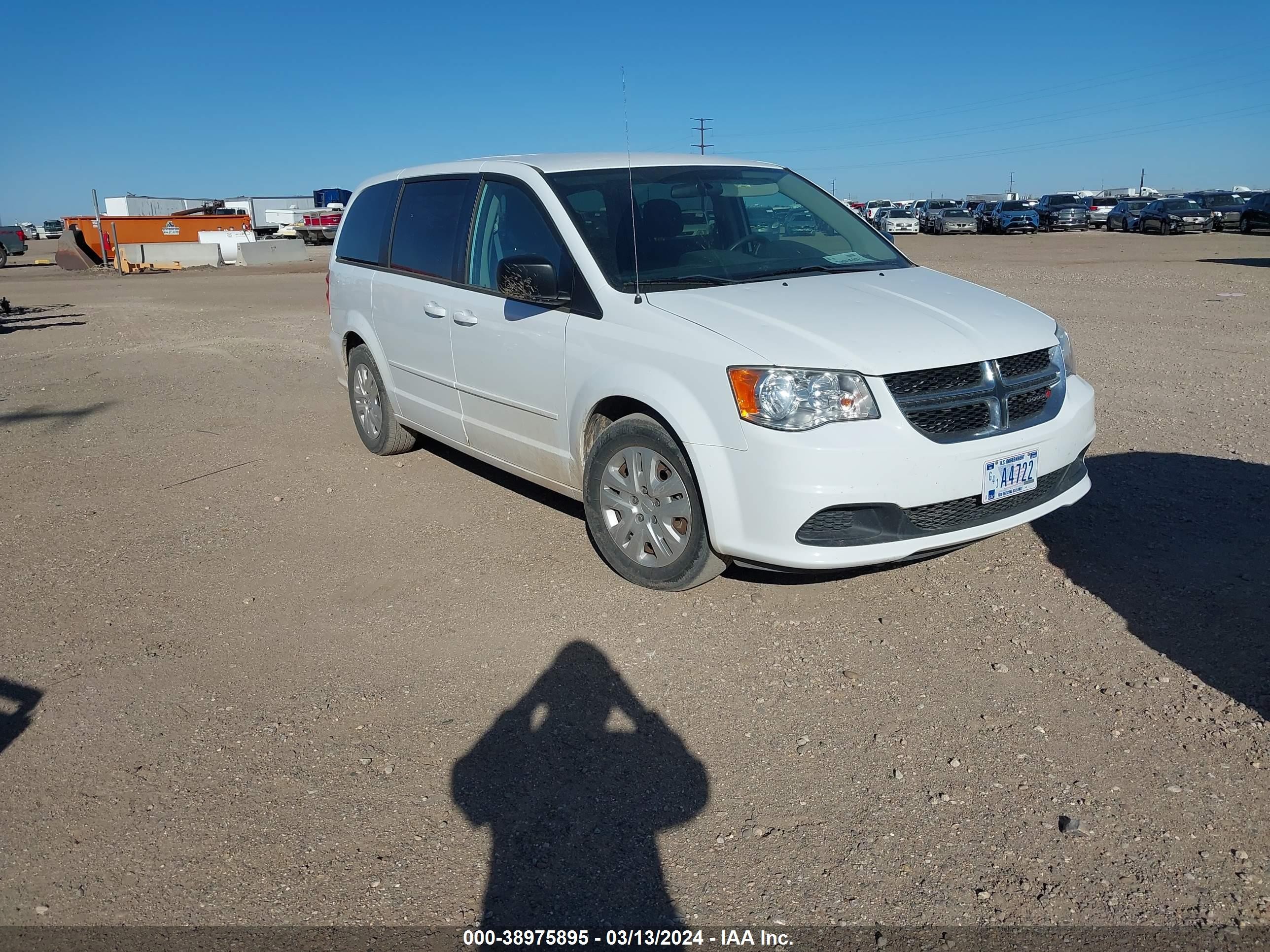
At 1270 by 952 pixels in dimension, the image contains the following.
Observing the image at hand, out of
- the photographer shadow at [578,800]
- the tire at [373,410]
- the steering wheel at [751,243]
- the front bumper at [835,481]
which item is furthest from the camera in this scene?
the tire at [373,410]

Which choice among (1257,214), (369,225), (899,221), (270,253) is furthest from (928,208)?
(369,225)

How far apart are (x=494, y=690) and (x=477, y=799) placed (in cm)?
74

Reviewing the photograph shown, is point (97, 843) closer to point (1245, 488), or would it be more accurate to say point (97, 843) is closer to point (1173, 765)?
point (1173, 765)

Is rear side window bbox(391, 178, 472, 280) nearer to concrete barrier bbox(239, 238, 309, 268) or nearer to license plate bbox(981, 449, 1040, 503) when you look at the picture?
license plate bbox(981, 449, 1040, 503)

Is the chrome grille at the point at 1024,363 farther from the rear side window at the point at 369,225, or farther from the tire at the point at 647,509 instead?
the rear side window at the point at 369,225

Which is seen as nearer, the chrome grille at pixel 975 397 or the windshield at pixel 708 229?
the chrome grille at pixel 975 397

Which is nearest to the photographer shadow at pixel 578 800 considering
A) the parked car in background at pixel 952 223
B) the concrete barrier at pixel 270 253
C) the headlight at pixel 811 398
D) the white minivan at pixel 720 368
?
the white minivan at pixel 720 368

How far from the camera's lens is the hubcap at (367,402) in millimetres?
7113

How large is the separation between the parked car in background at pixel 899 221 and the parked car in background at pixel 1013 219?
367 cm

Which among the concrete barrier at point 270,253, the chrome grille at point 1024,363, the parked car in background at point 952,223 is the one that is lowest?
the parked car in background at point 952,223

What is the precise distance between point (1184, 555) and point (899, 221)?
4908 cm

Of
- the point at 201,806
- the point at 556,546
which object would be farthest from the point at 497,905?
the point at 556,546

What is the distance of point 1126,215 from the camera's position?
45000 mm

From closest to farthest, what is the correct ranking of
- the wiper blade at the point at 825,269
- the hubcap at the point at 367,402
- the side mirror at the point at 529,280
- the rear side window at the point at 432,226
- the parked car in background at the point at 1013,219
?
1. the side mirror at the point at 529,280
2. the wiper blade at the point at 825,269
3. the rear side window at the point at 432,226
4. the hubcap at the point at 367,402
5. the parked car in background at the point at 1013,219
